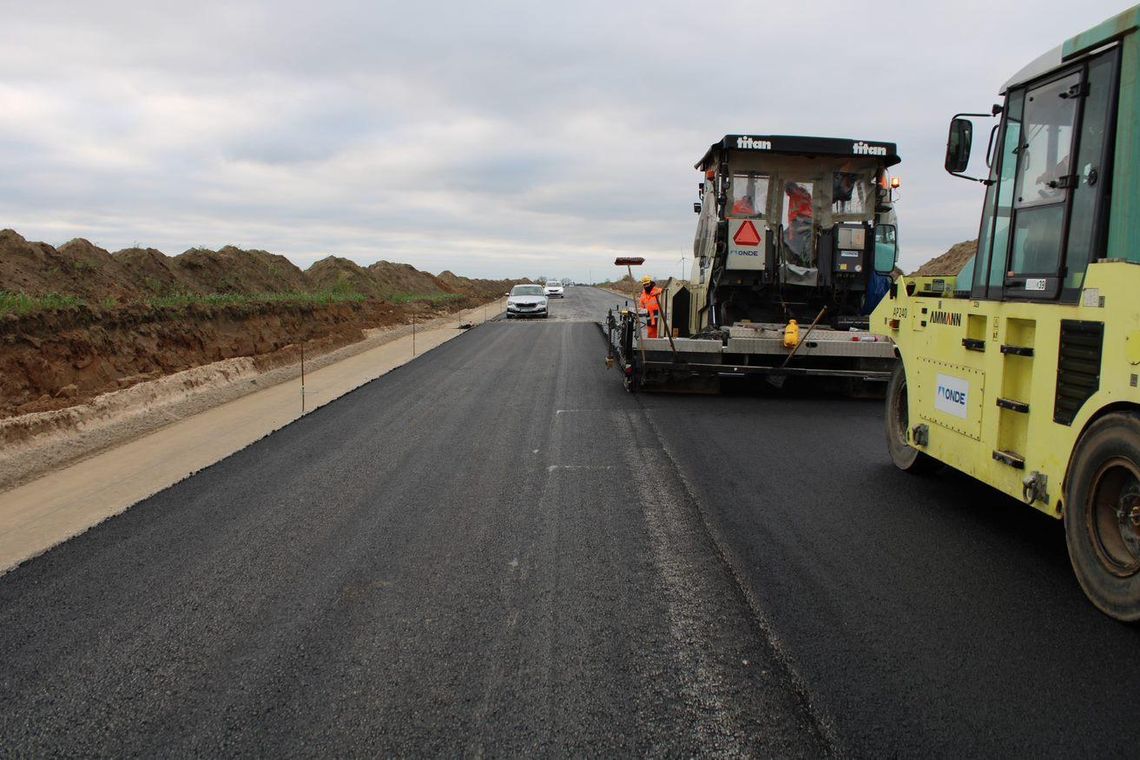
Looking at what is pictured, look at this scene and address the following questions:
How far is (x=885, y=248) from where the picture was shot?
11.7 meters

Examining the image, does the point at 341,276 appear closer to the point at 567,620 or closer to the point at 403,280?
the point at 403,280

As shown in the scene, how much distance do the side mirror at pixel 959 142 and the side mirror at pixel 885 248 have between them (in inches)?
251

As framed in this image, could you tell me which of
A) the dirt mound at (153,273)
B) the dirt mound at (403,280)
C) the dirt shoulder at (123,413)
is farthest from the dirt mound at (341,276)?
the dirt shoulder at (123,413)

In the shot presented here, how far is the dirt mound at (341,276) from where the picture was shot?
2254 inches

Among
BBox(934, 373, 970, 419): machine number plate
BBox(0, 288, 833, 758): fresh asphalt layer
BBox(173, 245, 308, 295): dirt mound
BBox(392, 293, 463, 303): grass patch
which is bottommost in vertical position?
BBox(0, 288, 833, 758): fresh asphalt layer

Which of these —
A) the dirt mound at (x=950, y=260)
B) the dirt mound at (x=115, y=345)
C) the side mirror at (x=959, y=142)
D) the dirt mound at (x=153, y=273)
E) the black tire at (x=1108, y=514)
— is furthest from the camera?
the dirt mound at (x=950, y=260)

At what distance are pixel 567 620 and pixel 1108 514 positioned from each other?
2.82m

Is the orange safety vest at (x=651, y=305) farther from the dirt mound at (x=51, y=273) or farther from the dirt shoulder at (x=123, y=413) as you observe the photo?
the dirt mound at (x=51, y=273)

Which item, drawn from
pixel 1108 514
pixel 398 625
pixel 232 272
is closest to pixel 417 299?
pixel 232 272

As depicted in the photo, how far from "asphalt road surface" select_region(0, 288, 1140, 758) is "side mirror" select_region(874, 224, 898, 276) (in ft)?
17.1

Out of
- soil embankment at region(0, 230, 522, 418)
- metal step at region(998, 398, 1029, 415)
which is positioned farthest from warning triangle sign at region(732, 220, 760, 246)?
soil embankment at region(0, 230, 522, 418)

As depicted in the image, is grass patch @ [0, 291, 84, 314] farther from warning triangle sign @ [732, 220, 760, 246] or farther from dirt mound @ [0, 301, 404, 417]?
warning triangle sign @ [732, 220, 760, 246]

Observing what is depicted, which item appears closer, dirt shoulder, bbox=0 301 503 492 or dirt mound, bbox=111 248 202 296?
dirt shoulder, bbox=0 301 503 492

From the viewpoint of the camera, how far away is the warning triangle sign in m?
11.6
